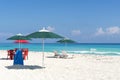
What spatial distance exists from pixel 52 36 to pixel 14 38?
565 cm

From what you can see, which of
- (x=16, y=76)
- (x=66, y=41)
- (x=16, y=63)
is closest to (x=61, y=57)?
(x=66, y=41)

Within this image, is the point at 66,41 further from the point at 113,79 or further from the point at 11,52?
the point at 113,79

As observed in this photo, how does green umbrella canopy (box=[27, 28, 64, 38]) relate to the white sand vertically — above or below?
above

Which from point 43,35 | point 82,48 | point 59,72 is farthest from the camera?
point 82,48

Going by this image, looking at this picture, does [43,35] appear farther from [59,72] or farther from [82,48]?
[82,48]

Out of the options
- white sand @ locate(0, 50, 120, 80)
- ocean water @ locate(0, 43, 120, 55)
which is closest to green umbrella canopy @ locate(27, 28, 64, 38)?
white sand @ locate(0, 50, 120, 80)

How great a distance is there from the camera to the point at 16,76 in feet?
33.6

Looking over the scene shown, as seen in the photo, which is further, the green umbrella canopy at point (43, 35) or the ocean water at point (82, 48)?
the ocean water at point (82, 48)

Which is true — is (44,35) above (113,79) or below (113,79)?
above

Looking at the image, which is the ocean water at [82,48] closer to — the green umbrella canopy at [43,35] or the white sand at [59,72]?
the white sand at [59,72]

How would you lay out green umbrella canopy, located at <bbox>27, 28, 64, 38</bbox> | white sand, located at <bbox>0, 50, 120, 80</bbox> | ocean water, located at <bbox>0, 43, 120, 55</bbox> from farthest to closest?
ocean water, located at <bbox>0, 43, 120, 55</bbox>
green umbrella canopy, located at <bbox>27, 28, 64, 38</bbox>
white sand, located at <bbox>0, 50, 120, 80</bbox>

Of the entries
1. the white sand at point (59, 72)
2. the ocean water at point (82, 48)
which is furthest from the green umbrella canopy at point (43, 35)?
the ocean water at point (82, 48)

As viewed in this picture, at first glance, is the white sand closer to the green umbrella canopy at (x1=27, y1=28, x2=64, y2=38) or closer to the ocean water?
the green umbrella canopy at (x1=27, y1=28, x2=64, y2=38)

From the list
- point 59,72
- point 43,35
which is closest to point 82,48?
point 43,35
